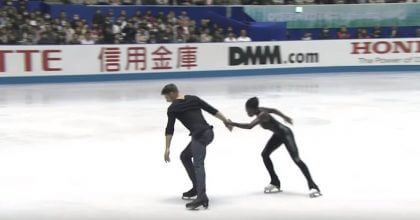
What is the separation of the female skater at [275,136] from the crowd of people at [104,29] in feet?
43.4

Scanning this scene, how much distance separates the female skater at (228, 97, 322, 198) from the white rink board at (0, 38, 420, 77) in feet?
42.3

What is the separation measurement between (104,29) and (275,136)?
1427 centimetres

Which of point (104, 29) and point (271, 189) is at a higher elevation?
point (104, 29)

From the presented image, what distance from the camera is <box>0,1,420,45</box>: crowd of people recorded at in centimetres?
1834

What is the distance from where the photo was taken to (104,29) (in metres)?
19.7

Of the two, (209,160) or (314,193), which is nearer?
(314,193)

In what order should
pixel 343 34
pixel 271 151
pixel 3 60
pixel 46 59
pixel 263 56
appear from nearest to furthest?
pixel 271 151 → pixel 3 60 → pixel 46 59 → pixel 263 56 → pixel 343 34

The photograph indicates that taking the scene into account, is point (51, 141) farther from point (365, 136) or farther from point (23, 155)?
point (365, 136)

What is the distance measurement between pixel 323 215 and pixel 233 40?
15943mm

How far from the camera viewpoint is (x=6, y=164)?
7.80 meters

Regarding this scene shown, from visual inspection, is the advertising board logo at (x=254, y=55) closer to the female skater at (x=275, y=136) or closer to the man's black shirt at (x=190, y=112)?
the female skater at (x=275, y=136)

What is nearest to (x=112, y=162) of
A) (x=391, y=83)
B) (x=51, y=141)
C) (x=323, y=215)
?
(x=51, y=141)

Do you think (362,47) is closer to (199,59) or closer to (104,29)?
(199,59)

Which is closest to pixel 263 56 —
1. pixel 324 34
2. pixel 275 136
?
pixel 324 34
